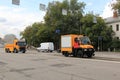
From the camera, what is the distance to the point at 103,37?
7519cm

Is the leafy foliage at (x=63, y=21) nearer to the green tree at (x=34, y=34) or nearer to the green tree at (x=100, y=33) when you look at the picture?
the green tree at (x=34, y=34)

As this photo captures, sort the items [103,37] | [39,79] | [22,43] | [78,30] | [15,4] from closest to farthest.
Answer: [39,79] → [15,4] → [22,43] → [103,37] → [78,30]

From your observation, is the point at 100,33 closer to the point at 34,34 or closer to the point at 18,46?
the point at 18,46

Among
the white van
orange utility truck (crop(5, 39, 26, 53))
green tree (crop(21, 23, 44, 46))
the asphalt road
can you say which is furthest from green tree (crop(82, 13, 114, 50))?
the asphalt road

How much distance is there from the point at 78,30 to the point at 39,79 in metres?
71.5

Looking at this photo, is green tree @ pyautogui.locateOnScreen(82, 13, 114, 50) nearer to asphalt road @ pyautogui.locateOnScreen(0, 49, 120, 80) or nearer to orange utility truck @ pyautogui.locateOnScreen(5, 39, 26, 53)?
orange utility truck @ pyautogui.locateOnScreen(5, 39, 26, 53)

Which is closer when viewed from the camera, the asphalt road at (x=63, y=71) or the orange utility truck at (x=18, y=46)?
the asphalt road at (x=63, y=71)

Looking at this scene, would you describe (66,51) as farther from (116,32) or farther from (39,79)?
(116,32)

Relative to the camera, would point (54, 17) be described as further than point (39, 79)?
→ Yes

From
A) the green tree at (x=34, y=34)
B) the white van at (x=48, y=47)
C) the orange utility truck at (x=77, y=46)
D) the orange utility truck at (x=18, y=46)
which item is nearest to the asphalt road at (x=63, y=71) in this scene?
the orange utility truck at (x=77, y=46)

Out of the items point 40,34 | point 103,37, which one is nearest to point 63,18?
point 40,34

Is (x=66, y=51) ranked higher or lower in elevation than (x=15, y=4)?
lower

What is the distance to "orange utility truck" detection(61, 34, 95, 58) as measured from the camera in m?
35.3

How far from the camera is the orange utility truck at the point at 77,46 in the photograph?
35281mm
